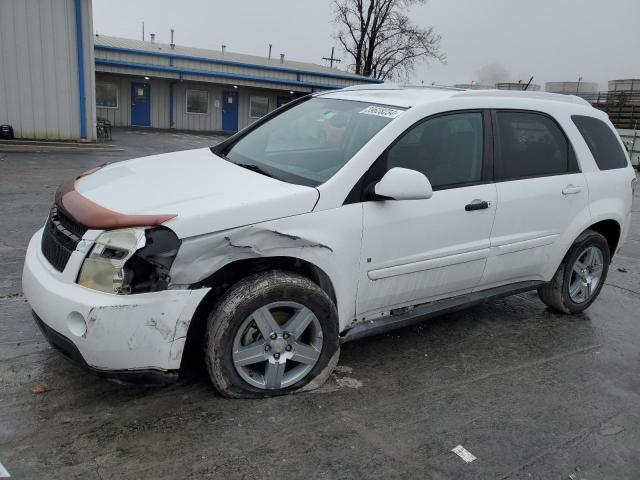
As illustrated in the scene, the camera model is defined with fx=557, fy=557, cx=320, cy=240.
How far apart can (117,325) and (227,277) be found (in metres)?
0.61

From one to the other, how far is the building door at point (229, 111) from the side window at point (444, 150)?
27.1 meters

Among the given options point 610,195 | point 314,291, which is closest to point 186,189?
point 314,291

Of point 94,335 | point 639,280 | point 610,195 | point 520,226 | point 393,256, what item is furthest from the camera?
point 639,280

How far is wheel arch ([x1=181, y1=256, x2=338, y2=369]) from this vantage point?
116 inches

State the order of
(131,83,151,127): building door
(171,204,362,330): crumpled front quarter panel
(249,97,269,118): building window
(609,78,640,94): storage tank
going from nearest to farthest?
(171,204,362,330): crumpled front quarter panel → (131,83,151,127): building door → (249,97,269,118): building window → (609,78,640,94): storage tank

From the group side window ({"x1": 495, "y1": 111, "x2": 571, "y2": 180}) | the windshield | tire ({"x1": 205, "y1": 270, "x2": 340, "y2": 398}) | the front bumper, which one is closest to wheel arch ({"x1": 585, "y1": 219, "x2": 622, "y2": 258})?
side window ({"x1": 495, "y1": 111, "x2": 571, "y2": 180})

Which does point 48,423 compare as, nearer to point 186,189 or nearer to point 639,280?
point 186,189

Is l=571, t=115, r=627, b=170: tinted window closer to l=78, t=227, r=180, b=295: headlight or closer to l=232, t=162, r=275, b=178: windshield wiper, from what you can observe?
l=232, t=162, r=275, b=178: windshield wiper

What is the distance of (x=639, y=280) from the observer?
6.33 m

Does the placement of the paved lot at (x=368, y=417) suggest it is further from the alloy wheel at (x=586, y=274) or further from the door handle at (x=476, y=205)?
the door handle at (x=476, y=205)

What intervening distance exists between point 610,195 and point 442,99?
203cm

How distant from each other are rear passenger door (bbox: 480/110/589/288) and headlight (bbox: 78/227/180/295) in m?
2.35

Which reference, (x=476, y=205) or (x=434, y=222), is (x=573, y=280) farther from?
(x=434, y=222)

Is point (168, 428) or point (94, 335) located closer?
point (94, 335)
